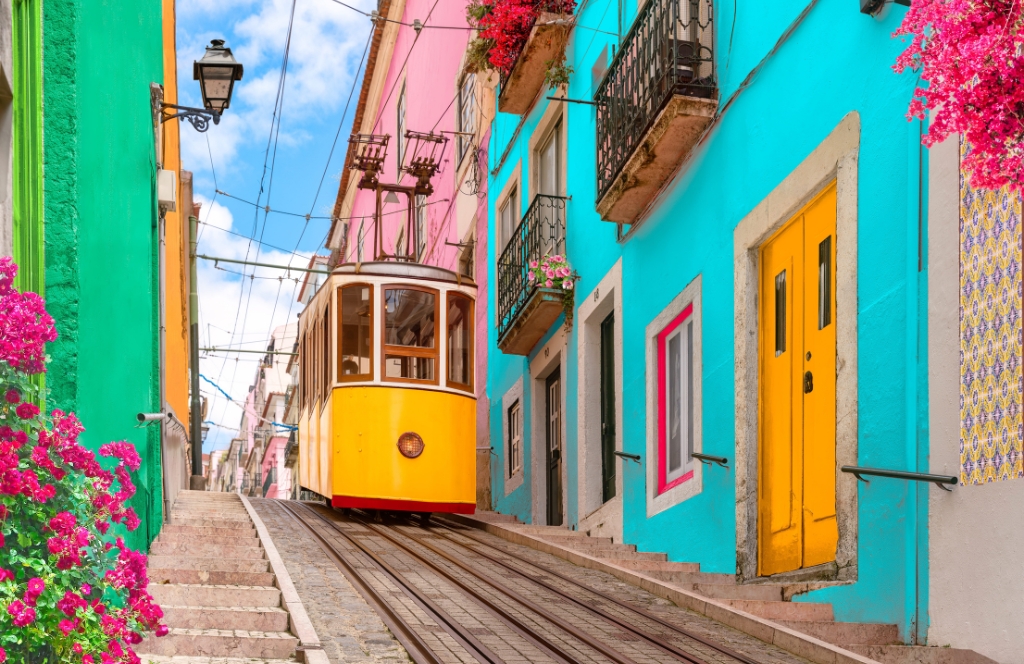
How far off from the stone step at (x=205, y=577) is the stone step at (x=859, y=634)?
11.4ft

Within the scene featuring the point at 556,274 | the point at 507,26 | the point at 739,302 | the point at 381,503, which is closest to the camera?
the point at 739,302

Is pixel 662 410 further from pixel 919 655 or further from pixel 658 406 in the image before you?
pixel 919 655

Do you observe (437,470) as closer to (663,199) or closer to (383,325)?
(383,325)

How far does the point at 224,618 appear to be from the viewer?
22.0ft

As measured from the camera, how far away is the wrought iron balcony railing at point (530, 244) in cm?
1420

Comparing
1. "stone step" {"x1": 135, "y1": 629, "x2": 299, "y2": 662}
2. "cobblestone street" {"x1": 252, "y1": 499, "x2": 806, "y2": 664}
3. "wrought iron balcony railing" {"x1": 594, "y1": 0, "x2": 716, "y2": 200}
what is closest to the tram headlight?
"cobblestone street" {"x1": 252, "y1": 499, "x2": 806, "y2": 664}

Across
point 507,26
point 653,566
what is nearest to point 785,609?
point 653,566

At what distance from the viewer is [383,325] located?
1337 centimetres

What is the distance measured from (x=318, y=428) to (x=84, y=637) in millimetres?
10841

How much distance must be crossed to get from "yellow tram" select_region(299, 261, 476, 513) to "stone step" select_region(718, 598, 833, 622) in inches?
252

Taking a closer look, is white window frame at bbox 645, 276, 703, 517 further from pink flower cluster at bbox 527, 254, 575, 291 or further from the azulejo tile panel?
the azulejo tile panel

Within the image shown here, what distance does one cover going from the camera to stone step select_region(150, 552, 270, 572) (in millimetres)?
7996

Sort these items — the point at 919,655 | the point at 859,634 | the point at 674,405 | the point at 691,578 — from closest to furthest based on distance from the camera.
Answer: the point at 919,655 < the point at 859,634 < the point at 691,578 < the point at 674,405

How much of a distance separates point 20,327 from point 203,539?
22.1 feet
